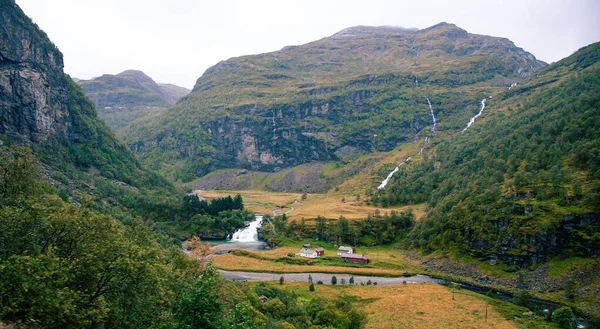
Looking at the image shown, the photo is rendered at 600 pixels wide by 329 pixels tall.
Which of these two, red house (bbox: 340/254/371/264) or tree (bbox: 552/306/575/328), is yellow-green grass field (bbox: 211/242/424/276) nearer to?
red house (bbox: 340/254/371/264)

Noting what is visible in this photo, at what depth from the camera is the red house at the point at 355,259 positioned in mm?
101075

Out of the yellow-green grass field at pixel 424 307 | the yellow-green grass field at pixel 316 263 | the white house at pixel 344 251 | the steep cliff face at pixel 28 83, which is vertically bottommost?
the yellow-green grass field at pixel 316 263

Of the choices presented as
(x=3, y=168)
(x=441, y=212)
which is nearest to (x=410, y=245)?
(x=441, y=212)

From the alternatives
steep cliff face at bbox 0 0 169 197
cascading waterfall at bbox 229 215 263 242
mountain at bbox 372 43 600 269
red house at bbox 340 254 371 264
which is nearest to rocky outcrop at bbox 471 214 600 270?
mountain at bbox 372 43 600 269

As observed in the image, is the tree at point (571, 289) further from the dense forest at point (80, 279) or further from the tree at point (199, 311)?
the tree at point (199, 311)

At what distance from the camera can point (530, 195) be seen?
307 feet

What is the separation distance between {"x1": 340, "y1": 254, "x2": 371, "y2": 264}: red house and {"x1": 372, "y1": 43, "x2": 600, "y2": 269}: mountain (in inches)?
832

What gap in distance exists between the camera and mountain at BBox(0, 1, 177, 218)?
420ft

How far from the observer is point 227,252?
114000 mm

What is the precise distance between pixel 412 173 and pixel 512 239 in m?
97.9

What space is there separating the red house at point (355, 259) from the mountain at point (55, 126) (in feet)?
261

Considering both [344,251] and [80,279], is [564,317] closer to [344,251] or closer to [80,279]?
[344,251]

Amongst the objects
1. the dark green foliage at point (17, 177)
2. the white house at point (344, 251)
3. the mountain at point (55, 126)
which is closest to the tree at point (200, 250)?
the dark green foliage at point (17, 177)

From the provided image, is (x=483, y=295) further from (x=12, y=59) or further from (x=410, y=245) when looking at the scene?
(x=12, y=59)
